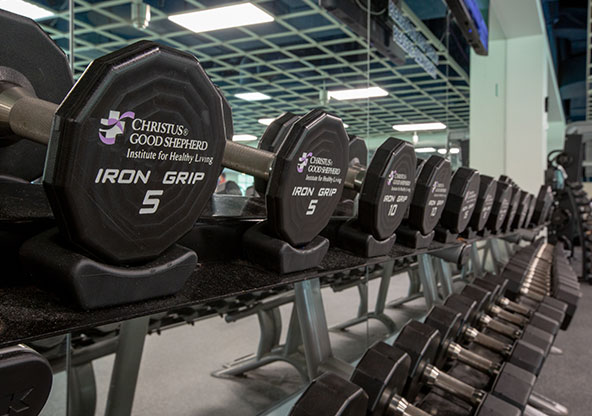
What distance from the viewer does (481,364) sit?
1.80 m

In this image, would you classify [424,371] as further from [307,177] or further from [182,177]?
[182,177]

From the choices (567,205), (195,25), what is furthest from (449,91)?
(195,25)

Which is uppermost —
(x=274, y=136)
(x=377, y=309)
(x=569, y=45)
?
(x=569, y=45)

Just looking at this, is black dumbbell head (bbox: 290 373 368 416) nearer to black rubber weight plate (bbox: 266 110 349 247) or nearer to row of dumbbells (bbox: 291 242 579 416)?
row of dumbbells (bbox: 291 242 579 416)

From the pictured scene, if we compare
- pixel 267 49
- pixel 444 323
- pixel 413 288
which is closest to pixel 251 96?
pixel 267 49

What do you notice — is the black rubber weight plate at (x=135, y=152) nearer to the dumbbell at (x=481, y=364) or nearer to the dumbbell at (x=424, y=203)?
the dumbbell at (x=424, y=203)

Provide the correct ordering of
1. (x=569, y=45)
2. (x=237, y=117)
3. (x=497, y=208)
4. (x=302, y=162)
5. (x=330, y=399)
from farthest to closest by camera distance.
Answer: (x=569, y=45) → (x=497, y=208) → (x=237, y=117) → (x=330, y=399) → (x=302, y=162)

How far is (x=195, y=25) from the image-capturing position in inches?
81.2

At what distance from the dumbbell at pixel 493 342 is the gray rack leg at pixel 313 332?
701 millimetres

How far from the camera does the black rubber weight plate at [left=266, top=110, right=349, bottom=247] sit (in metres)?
0.78

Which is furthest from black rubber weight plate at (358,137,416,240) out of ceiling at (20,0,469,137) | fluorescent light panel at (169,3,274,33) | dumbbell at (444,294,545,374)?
fluorescent light panel at (169,3,274,33)

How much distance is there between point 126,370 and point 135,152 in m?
0.67

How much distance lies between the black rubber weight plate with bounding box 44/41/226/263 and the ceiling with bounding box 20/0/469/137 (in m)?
0.80

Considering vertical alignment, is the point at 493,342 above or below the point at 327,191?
below
